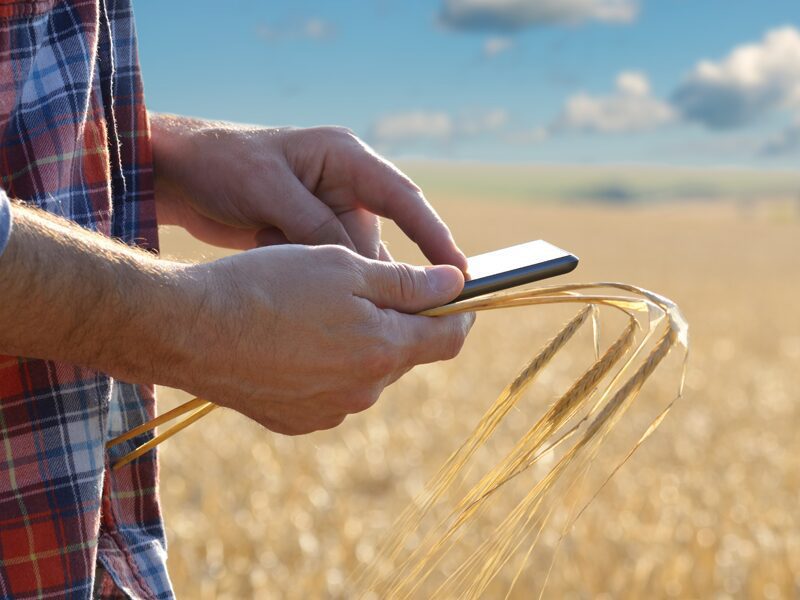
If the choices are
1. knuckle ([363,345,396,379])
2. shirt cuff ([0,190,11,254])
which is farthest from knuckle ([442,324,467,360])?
shirt cuff ([0,190,11,254])

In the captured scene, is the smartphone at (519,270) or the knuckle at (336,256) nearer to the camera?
the knuckle at (336,256)

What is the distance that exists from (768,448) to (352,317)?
14.9ft

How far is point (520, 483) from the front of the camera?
14.1 feet

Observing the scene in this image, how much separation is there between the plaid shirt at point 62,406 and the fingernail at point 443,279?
0.44 m

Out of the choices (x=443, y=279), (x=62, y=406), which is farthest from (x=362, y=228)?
(x=62, y=406)

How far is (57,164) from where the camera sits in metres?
1.22

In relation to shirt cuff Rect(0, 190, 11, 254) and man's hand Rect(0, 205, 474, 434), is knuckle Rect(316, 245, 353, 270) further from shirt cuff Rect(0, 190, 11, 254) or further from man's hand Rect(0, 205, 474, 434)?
shirt cuff Rect(0, 190, 11, 254)

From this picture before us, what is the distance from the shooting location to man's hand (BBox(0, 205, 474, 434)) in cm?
103

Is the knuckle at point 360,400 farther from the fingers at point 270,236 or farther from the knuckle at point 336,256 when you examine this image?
the fingers at point 270,236

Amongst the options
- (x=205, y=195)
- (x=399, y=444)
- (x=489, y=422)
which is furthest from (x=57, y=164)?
(x=399, y=444)

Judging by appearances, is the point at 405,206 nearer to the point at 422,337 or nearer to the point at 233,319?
the point at 422,337

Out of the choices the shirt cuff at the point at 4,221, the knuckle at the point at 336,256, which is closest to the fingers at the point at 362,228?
the knuckle at the point at 336,256

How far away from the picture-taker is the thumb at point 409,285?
1.24 metres

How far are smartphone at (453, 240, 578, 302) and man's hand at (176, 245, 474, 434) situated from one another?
0.07m
